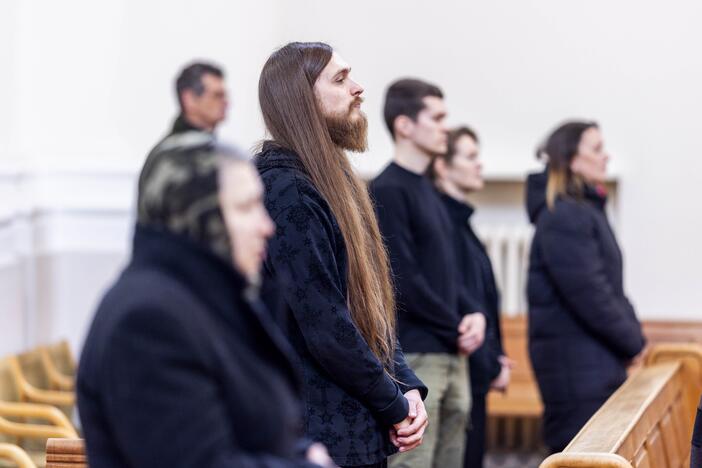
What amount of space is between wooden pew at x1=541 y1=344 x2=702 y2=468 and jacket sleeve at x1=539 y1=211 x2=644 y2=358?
0.17 m

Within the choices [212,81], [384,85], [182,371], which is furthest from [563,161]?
[182,371]

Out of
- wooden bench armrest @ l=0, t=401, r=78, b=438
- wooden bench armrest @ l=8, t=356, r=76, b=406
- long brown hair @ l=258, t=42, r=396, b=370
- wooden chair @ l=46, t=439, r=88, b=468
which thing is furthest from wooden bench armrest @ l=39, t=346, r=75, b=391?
long brown hair @ l=258, t=42, r=396, b=370

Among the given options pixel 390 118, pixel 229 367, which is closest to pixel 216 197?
pixel 229 367

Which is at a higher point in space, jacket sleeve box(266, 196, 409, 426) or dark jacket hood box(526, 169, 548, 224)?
jacket sleeve box(266, 196, 409, 426)

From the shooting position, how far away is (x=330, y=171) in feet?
9.86

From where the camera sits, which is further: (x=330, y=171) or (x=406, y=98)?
(x=406, y=98)

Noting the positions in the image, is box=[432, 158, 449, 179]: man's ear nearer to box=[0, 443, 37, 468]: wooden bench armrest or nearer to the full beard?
box=[0, 443, 37, 468]: wooden bench armrest

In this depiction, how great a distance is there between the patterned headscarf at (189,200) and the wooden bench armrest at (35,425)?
2.82 meters

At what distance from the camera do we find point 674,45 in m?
7.60

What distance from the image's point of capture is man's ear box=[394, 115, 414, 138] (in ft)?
15.6

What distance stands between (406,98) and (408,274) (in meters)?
0.73

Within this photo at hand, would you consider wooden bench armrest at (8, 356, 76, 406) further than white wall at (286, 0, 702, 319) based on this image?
No

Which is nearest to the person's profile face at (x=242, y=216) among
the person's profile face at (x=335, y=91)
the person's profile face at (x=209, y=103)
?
the person's profile face at (x=335, y=91)

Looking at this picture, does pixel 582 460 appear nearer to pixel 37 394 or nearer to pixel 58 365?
pixel 37 394
